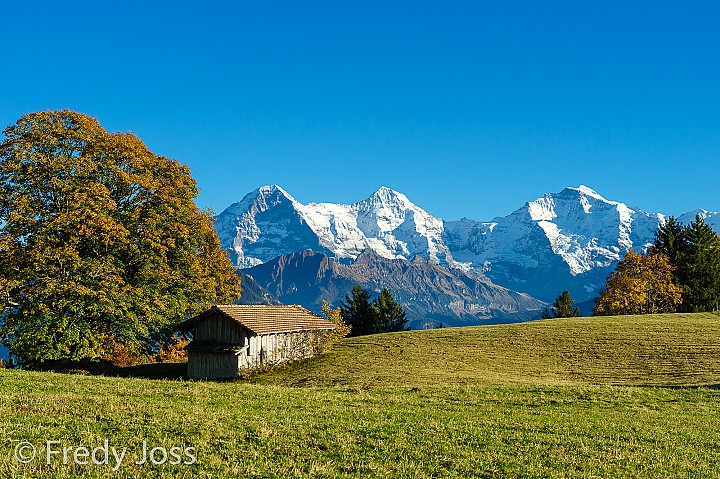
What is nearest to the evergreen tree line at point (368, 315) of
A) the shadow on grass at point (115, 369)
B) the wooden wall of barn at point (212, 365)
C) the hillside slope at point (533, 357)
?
the hillside slope at point (533, 357)

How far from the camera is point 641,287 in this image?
88500mm

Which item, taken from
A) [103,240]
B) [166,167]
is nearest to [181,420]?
[103,240]

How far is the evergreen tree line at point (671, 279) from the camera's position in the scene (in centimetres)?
8981

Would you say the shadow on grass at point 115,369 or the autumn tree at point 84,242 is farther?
the shadow on grass at point 115,369

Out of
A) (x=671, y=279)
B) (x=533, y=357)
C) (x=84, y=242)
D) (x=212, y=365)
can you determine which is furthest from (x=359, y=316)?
(x=84, y=242)

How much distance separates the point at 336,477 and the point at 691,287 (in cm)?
9937

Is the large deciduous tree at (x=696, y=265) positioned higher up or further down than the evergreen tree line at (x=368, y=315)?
higher up

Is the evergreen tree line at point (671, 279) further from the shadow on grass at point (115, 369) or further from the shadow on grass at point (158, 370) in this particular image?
the shadow on grass at point (115, 369)

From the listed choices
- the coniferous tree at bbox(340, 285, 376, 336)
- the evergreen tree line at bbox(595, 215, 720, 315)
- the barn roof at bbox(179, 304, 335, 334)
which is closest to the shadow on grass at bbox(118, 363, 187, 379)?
the barn roof at bbox(179, 304, 335, 334)

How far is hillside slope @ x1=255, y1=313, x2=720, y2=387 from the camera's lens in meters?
37.4

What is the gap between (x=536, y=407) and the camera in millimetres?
24500

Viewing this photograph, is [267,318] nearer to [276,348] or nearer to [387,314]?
[276,348]

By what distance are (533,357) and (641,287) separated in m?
49.8

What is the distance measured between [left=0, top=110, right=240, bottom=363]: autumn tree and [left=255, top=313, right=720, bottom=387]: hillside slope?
11.5 meters
